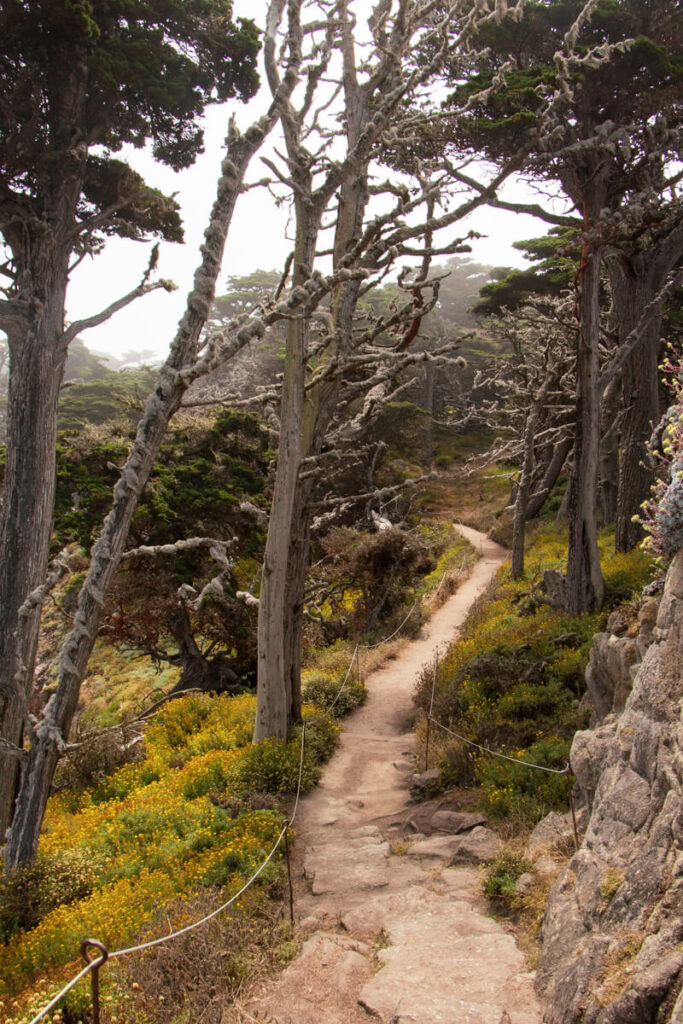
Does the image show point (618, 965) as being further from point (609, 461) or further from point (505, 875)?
point (609, 461)

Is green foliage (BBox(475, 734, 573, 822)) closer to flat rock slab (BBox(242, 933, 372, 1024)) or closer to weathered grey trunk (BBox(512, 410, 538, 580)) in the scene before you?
flat rock slab (BBox(242, 933, 372, 1024))

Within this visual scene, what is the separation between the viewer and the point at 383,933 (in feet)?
16.5

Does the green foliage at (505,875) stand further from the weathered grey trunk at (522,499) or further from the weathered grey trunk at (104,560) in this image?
the weathered grey trunk at (522,499)

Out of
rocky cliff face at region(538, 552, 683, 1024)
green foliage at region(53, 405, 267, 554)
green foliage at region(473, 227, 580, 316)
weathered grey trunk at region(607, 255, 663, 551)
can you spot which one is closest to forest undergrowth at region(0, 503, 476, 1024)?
rocky cliff face at region(538, 552, 683, 1024)

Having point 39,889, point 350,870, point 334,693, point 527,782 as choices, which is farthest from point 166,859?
point 334,693

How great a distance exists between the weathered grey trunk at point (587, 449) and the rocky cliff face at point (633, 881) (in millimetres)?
6395

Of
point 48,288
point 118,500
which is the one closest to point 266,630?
point 118,500

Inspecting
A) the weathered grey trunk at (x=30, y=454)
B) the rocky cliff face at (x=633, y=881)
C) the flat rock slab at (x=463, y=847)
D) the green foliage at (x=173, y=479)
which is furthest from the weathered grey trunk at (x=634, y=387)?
the weathered grey trunk at (x=30, y=454)

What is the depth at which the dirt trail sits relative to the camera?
13.2 ft

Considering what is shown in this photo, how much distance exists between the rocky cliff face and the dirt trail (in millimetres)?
474

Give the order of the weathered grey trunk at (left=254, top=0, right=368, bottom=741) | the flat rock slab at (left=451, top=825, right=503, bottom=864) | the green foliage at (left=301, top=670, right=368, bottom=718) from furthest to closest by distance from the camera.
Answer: the green foliage at (left=301, top=670, right=368, bottom=718) < the weathered grey trunk at (left=254, top=0, right=368, bottom=741) < the flat rock slab at (left=451, top=825, right=503, bottom=864)

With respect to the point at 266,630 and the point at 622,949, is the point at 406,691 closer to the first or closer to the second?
the point at 266,630

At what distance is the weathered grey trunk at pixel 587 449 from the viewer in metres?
11.0

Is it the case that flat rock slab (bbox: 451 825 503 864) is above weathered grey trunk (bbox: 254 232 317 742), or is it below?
below
